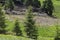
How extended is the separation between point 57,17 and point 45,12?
8.11 m

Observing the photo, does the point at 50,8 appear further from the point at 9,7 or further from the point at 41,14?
the point at 9,7

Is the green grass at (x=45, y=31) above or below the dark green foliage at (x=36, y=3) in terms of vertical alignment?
above

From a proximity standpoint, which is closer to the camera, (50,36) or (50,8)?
(50,36)

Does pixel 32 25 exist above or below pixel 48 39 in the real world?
above

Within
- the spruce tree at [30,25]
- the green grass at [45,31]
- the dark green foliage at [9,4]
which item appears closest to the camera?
the spruce tree at [30,25]

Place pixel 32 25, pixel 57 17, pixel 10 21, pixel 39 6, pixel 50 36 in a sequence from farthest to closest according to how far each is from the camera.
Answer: pixel 39 6 < pixel 57 17 < pixel 10 21 < pixel 50 36 < pixel 32 25

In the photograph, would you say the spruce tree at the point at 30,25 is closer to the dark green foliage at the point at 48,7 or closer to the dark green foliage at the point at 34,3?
the dark green foliage at the point at 48,7

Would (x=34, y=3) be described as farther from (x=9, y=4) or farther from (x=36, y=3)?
(x=9, y=4)

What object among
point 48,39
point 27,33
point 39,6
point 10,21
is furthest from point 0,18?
point 39,6

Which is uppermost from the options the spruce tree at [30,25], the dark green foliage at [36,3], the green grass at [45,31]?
the spruce tree at [30,25]

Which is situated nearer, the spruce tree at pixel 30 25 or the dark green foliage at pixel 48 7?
the spruce tree at pixel 30 25

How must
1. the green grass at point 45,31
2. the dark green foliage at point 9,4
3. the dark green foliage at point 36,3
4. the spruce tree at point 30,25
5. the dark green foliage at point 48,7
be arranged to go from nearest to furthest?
the spruce tree at point 30,25 → the green grass at point 45,31 → the dark green foliage at point 9,4 → the dark green foliage at point 48,7 → the dark green foliage at point 36,3

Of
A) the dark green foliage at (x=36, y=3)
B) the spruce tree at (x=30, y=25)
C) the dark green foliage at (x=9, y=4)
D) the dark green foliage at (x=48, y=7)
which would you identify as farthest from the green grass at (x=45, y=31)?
the dark green foliage at (x=36, y=3)

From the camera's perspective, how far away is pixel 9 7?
106 meters
